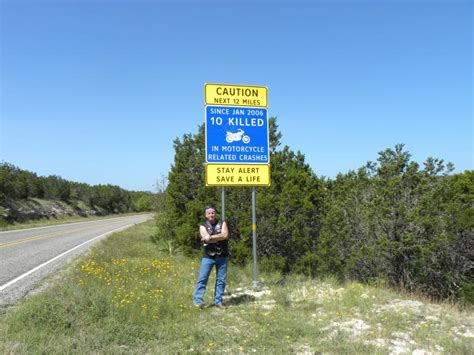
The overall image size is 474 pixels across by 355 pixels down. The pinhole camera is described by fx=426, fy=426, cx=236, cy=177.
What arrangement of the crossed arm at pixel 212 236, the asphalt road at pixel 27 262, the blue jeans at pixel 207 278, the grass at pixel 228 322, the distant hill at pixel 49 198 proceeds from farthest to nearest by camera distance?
the distant hill at pixel 49 198
the asphalt road at pixel 27 262
the blue jeans at pixel 207 278
the crossed arm at pixel 212 236
the grass at pixel 228 322

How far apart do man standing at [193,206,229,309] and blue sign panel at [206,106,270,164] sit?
6.08 ft

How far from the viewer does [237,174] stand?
8766 mm

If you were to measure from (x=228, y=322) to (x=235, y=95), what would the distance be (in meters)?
4.62

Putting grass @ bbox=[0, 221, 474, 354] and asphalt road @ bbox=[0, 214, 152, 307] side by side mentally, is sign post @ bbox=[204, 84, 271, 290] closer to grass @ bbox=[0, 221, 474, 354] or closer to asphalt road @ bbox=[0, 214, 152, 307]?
grass @ bbox=[0, 221, 474, 354]

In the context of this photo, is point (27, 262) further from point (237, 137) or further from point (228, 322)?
point (228, 322)

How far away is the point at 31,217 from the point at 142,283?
116 feet

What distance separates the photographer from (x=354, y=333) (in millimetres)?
5758

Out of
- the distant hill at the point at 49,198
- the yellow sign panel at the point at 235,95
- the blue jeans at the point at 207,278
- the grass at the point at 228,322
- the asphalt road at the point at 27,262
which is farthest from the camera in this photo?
the distant hill at the point at 49,198

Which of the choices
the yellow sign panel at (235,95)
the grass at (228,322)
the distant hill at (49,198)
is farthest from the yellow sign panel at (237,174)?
the distant hill at (49,198)

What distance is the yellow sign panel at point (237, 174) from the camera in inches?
339

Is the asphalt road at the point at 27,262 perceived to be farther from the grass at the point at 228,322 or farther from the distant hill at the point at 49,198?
the distant hill at the point at 49,198

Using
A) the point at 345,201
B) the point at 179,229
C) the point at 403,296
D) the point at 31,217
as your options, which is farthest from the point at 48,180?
the point at 403,296

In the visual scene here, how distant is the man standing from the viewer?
7.05 meters

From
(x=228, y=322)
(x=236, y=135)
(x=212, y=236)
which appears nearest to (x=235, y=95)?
(x=236, y=135)
